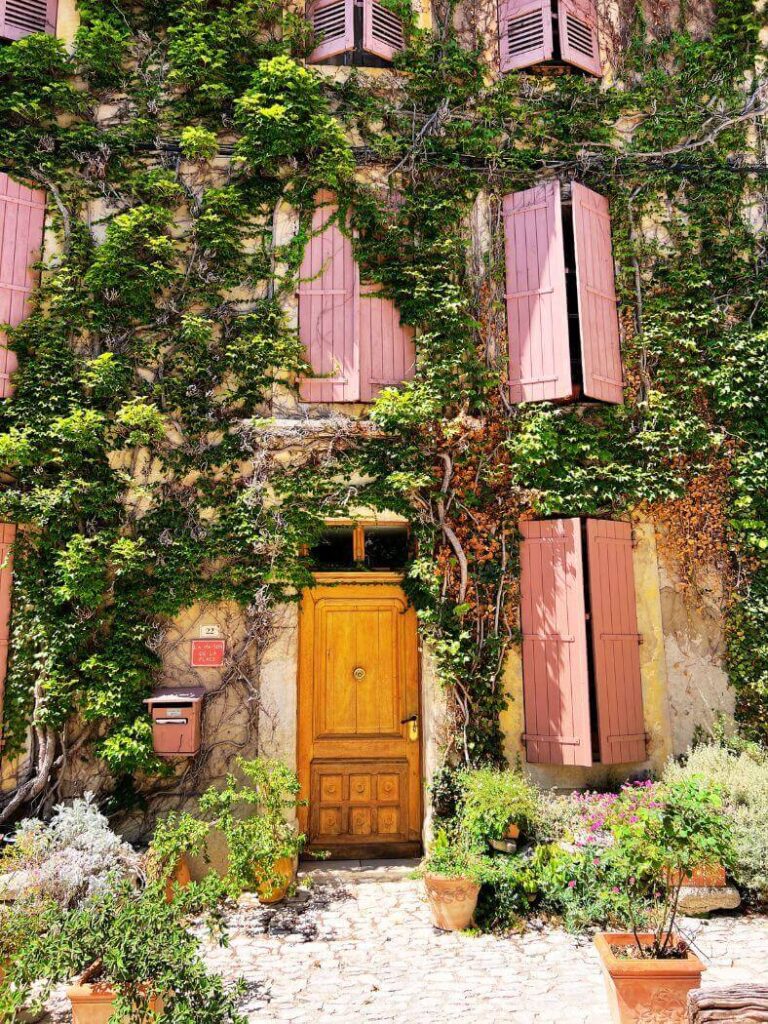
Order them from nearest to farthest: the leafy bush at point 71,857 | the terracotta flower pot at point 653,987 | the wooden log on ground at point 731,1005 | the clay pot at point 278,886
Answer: the wooden log on ground at point 731,1005
the terracotta flower pot at point 653,987
the leafy bush at point 71,857
the clay pot at point 278,886

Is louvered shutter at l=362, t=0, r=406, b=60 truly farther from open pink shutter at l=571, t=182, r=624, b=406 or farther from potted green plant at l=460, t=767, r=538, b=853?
potted green plant at l=460, t=767, r=538, b=853

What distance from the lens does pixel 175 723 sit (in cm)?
534

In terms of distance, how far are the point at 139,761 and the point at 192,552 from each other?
1609 mm

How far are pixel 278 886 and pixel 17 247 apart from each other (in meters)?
5.45

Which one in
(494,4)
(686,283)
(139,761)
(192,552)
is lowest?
(139,761)

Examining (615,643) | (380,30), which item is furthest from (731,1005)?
(380,30)

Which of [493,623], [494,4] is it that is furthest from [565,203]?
[493,623]

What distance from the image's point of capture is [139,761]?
17.3 feet

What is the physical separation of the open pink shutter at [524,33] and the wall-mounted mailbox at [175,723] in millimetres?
6380

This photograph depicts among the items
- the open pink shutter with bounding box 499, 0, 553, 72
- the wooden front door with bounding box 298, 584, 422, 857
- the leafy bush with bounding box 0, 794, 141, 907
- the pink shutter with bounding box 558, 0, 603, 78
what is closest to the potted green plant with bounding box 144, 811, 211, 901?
the leafy bush with bounding box 0, 794, 141, 907

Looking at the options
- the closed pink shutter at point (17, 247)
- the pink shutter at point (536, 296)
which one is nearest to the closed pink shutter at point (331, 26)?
the pink shutter at point (536, 296)

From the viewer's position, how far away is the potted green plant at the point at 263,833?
15.1 ft

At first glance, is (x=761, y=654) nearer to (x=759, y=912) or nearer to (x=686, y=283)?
(x=759, y=912)

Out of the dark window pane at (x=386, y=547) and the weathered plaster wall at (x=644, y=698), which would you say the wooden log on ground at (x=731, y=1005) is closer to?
the weathered plaster wall at (x=644, y=698)
